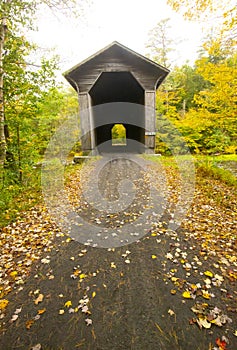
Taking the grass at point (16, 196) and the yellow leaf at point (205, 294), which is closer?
the yellow leaf at point (205, 294)

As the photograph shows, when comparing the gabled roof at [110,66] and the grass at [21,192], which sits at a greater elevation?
the gabled roof at [110,66]

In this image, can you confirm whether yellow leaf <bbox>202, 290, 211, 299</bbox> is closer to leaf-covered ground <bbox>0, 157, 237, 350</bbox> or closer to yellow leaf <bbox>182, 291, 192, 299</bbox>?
leaf-covered ground <bbox>0, 157, 237, 350</bbox>

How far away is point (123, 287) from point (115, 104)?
16504 millimetres

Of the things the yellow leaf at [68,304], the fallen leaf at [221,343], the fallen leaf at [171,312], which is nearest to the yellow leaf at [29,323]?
the yellow leaf at [68,304]

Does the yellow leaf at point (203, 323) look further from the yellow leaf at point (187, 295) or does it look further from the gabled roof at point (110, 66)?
the gabled roof at point (110, 66)

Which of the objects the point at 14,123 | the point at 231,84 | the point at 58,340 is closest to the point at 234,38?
the point at 231,84

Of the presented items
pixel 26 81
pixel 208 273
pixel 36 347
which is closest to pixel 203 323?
pixel 208 273

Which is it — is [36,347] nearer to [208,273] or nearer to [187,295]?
[187,295]

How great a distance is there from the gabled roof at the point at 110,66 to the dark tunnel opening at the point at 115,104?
5.88 feet

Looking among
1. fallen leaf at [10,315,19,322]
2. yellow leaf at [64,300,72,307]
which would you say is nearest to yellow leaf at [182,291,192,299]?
yellow leaf at [64,300,72,307]

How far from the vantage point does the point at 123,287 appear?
8.28 ft

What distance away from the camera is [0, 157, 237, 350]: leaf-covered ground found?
6.30ft

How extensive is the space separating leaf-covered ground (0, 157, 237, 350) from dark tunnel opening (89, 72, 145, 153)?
894 cm

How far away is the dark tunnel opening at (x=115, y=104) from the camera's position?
Answer: 12.6m
